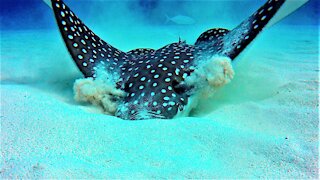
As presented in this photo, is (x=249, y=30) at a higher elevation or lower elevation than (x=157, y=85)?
higher

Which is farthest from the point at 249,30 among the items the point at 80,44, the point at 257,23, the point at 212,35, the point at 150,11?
the point at 150,11

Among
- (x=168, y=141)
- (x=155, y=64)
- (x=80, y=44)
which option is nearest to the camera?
(x=168, y=141)

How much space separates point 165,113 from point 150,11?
2507cm

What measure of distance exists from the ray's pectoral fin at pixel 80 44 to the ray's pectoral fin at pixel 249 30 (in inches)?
66.5

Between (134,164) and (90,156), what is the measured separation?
36 cm

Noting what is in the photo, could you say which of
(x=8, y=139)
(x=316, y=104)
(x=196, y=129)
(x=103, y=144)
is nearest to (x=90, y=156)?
(x=103, y=144)

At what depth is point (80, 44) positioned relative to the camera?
3.87 m

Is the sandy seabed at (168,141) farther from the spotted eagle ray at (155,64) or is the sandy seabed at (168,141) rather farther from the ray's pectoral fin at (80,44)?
the ray's pectoral fin at (80,44)

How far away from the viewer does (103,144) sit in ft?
7.21

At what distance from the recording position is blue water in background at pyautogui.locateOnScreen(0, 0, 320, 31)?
76.6 ft

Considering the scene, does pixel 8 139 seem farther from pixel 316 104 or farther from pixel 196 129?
pixel 316 104

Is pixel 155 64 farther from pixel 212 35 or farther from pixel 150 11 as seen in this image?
pixel 150 11

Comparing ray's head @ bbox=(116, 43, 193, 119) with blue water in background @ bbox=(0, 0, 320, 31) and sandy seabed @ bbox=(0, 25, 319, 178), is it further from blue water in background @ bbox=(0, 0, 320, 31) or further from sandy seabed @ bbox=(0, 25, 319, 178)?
blue water in background @ bbox=(0, 0, 320, 31)

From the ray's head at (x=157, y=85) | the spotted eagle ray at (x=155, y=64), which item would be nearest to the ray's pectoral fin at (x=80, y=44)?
the spotted eagle ray at (x=155, y=64)
